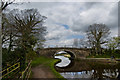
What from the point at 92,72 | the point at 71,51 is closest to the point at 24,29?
the point at 92,72

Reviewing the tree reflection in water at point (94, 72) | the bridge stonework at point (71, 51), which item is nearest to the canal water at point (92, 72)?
the tree reflection in water at point (94, 72)

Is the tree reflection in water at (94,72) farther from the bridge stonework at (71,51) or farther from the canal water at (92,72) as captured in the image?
the bridge stonework at (71,51)

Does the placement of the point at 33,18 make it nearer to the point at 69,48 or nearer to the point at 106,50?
the point at 69,48

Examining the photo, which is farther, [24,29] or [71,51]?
[71,51]

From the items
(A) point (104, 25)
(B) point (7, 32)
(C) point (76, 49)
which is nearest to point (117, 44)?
(A) point (104, 25)

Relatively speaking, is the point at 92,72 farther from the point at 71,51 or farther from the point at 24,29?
the point at 71,51

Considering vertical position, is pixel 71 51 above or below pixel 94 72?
above

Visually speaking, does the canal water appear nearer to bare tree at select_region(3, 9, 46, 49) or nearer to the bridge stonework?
bare tree at select_region(3, 9, 46, 49)

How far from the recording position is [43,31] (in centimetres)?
1959

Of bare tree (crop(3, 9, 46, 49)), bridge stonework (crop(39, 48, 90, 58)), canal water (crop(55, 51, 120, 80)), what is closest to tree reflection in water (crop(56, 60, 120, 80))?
canal water (crop(55, 51, 120, 80))

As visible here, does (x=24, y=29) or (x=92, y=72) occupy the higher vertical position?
(x=24, y=29)

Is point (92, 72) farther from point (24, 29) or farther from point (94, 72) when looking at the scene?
point (24, 29)

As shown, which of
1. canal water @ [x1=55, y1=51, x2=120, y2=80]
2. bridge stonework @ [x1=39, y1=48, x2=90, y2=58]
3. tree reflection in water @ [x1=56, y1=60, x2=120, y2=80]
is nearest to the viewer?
canal water @ [x1=55, y1=51, x2=120, y2=80]

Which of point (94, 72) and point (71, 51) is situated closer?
point (94, 72)
